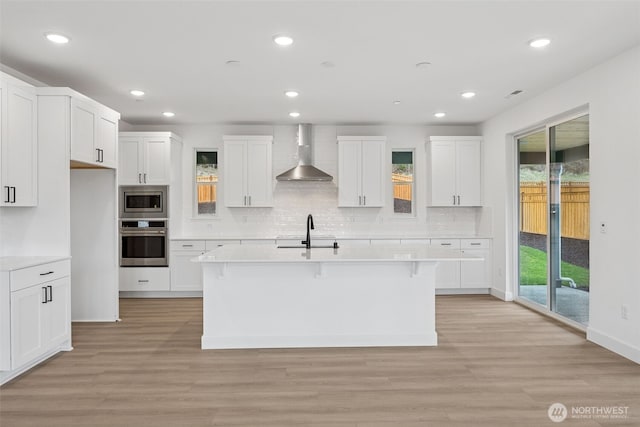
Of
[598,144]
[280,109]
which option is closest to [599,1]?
[598,144]

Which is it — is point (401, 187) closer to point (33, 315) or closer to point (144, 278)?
point (144, 278)

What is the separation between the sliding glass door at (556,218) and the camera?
15.0ft

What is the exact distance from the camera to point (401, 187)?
23.6 feet

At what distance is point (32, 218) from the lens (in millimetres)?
4016

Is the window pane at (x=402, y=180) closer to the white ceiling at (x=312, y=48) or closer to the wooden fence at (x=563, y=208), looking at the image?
the white ceiling at (x=312, y=48)

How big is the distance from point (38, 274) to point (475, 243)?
547 cm

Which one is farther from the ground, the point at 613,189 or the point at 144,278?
the point at 613,189

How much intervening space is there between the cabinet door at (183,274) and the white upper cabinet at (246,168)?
1.04 m

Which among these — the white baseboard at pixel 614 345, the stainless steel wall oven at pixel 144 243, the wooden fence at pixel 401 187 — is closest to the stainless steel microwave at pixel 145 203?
the stainless steel wall oven at pixel 144 243

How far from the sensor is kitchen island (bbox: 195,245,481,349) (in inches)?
159

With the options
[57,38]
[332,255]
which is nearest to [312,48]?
[332,255]

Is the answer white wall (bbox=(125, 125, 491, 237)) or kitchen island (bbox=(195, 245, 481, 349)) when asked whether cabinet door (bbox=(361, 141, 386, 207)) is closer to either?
white wall (bbox=(125, 125, 491, 237))

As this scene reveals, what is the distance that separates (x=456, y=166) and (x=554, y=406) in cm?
447

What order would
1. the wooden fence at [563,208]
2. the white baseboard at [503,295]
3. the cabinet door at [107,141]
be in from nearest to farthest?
the wooden fence at [563,208]
the cabinet door at [107,141]
the white baseboard at [503,295]
